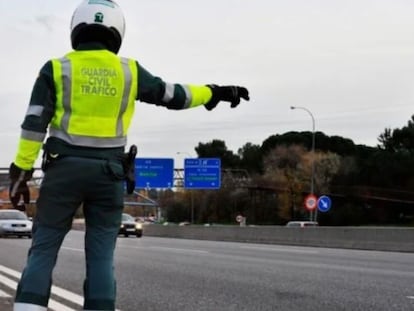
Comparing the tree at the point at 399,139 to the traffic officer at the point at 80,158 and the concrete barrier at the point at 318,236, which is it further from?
the traffic officer at the point at 80,158

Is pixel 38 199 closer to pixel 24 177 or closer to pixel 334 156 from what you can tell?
pixel 24 177

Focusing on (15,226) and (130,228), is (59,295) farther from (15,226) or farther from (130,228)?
(130,228)

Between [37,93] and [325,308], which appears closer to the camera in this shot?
[37,93]

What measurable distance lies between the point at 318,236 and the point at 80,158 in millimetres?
23965

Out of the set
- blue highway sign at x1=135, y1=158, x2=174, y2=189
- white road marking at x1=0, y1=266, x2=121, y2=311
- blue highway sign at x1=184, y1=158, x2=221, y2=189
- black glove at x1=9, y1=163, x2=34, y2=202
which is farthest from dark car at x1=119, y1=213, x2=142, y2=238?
black glove at x1=9, y1=163, x2=34, y2=202

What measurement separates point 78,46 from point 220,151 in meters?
103

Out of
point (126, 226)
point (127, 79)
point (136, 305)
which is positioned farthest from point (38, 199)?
point (126, 226)

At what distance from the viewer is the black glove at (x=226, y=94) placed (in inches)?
190

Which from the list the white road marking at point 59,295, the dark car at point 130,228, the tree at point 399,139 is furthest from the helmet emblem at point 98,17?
the tree at point 399,139

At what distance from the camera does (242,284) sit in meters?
10.4

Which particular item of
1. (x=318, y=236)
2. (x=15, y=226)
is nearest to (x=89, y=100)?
(x=318, y=236)

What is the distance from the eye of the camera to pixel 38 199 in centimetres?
428

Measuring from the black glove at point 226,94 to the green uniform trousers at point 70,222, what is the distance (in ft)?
2.73

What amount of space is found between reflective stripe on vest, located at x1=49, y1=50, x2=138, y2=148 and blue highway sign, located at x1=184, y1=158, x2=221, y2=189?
40262mm
